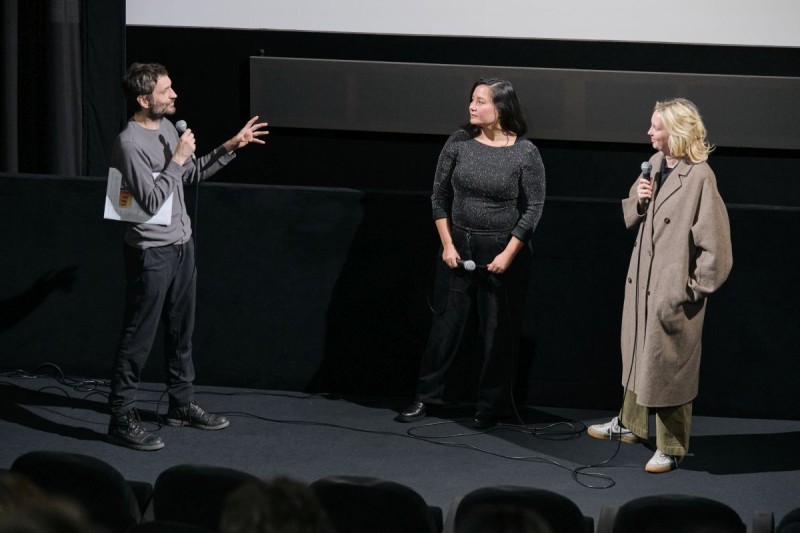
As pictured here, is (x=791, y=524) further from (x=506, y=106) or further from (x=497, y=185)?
(x=506, y=106)

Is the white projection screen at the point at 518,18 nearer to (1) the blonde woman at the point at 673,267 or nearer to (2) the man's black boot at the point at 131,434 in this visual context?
(1) the blonde woman at the point at 673,267

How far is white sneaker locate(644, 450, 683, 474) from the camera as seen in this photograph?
4.24 m

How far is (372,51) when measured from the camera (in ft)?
18.7

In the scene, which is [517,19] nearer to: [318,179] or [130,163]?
[318,179]

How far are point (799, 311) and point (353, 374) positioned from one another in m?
1.95

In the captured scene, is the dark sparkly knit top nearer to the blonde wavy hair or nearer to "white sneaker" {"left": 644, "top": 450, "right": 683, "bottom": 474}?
the blonde wavy hair

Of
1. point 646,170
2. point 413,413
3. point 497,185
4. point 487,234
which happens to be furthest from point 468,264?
point 646,170

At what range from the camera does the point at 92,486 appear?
2.58 meters

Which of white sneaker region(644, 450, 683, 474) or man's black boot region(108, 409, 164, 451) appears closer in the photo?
white sneaker region(644, 450, 683, 474)

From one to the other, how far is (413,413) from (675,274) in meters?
1.30

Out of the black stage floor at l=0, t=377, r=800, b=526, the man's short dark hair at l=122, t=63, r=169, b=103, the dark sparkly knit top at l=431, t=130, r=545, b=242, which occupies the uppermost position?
the man's short dark hair at l=122, t=63, r=169, b=103

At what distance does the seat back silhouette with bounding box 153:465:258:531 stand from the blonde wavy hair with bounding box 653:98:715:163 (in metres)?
2.21

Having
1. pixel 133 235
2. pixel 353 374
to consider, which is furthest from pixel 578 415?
pixel 133 235

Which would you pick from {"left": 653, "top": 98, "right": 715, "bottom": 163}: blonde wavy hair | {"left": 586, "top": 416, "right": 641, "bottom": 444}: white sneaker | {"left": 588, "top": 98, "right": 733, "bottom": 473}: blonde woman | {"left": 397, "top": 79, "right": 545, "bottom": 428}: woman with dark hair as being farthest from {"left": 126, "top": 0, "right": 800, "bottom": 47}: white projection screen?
{"left": 586, "top": 416, "right": 641, "bottom": 444}: white sneaker
